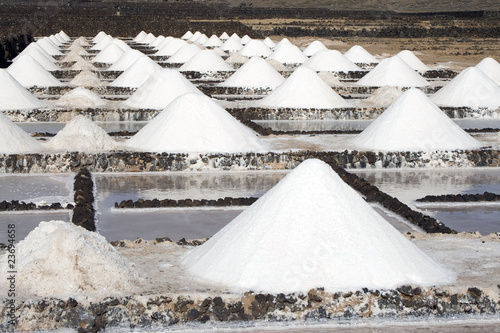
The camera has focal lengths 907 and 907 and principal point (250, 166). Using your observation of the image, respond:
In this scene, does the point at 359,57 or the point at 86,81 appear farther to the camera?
the point at 359,57

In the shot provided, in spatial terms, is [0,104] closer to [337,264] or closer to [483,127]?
[483,127]

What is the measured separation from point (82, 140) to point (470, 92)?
677 cm

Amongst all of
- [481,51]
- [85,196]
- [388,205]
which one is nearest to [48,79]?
[85,196]

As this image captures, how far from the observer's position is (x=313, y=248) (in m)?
4.56

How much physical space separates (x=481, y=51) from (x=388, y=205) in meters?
20.7

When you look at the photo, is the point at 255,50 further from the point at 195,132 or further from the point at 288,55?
the point at 195,132

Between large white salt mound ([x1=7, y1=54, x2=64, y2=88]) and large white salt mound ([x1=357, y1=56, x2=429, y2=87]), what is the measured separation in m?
5.71

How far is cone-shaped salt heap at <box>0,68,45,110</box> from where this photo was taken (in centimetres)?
1248

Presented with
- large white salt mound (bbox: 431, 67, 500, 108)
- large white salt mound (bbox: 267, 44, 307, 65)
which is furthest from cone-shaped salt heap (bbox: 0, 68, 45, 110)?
large white salt mound (bbox: 267, 44, 307, 65)

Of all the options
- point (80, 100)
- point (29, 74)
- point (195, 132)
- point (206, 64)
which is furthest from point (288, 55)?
point (195, 132)

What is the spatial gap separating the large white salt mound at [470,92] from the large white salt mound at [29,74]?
676 centimetres

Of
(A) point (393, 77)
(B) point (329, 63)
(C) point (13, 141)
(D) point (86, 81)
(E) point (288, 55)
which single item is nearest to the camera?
(C) point (13, 141)

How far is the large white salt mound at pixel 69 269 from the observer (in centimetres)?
450

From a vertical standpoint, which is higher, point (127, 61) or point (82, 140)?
point (127, 61)
